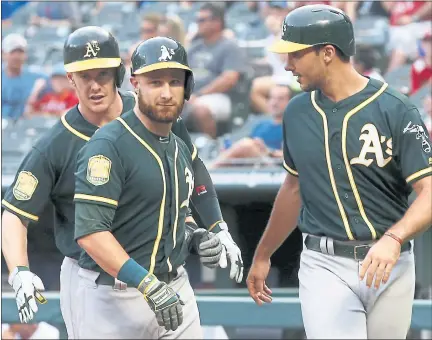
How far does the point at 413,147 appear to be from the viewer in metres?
3.57

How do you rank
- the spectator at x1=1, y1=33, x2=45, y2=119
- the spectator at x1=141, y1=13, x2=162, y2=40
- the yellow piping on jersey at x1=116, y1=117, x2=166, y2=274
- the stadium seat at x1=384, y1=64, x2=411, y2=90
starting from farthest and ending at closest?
the spectator at x1=141, y1=13, x2=162, y2=40 → the spectator at x1=1, y1=33, x2=45, y2=119 → the stadium seat at x1=384, y1=64, x2=411, y2=90 → the yellow piping on jersey at x1=116, y1=117, x2=166, y2=274

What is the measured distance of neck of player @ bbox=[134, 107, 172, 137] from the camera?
359cm

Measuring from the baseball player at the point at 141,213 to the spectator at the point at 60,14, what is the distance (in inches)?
261

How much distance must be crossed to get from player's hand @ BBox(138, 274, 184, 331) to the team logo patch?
365mm

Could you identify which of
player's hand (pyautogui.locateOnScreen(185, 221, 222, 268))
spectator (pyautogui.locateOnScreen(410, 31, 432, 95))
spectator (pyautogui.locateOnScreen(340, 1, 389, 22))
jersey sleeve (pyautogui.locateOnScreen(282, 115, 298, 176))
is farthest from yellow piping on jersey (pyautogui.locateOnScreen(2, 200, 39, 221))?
spectator (pyautogui.locateOnScreen(340, 1, 389, 22))

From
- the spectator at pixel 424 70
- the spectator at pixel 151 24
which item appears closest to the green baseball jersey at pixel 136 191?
the spectator at pixel 424 70

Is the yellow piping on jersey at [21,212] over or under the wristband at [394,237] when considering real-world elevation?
over

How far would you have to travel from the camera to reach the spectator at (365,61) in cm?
783

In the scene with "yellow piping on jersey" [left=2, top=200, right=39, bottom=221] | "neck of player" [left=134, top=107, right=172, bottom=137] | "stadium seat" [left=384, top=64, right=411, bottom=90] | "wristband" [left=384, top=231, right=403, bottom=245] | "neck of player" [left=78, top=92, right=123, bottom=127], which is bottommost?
"stadium seat" [left=384, top=64, right=411, bottom=90]

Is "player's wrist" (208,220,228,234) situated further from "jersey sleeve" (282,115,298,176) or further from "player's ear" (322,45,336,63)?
"player's ear" (322,45,336,63)

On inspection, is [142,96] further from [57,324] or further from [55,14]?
[55,14]

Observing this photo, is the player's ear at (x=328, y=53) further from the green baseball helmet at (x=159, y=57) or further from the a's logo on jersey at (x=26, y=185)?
the a's logo on jersey at (x=26, y=185)

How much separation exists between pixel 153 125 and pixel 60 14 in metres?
6.84

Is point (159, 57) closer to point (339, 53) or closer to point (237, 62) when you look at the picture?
point (339, 53)
